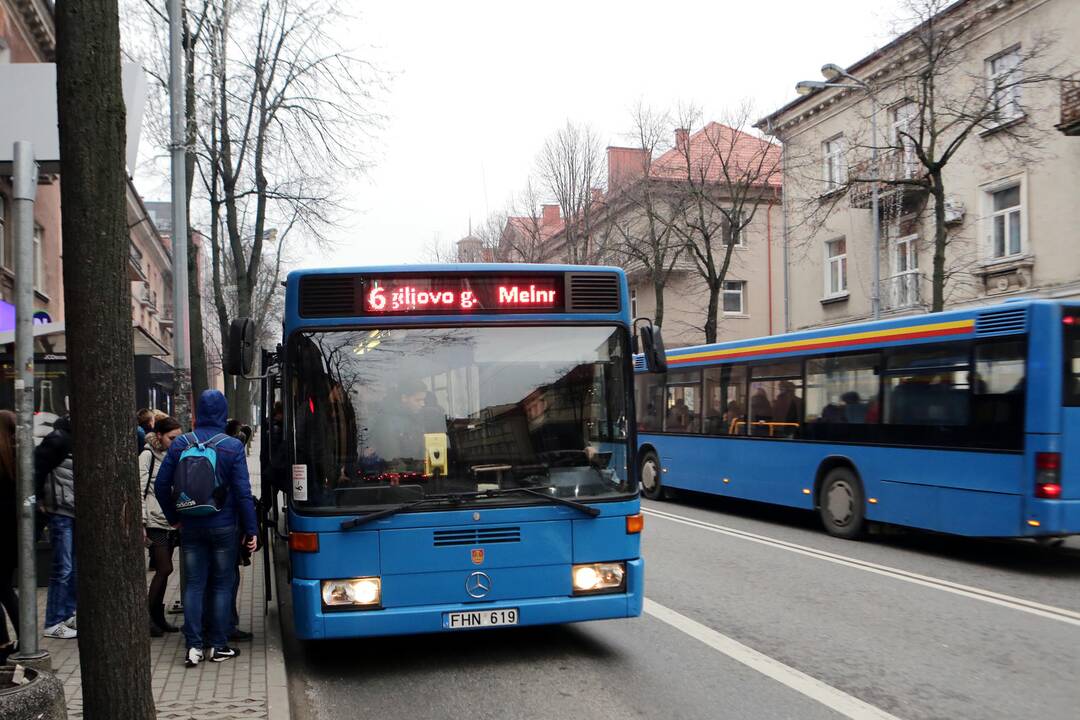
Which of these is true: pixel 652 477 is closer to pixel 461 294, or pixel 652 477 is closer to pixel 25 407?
pixel 461 294

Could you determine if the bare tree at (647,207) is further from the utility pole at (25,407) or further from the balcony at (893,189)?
the utility pole at (25,407)

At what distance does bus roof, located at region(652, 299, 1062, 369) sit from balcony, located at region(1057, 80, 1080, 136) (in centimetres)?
1005

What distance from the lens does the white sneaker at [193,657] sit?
630 centimetres

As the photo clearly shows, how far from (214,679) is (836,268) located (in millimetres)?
28306

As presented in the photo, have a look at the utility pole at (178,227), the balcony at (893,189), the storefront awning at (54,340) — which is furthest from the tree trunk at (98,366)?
the balcony at (893,189)

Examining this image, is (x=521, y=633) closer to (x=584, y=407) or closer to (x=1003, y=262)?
(x=584, y=407)

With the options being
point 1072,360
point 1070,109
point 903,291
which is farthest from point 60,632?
point 903,291

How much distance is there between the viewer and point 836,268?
31469 millimetres

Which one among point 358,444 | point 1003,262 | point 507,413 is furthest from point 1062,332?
point 1003,262

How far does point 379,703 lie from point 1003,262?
21.5m

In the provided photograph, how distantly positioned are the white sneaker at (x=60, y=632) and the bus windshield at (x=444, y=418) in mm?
2375

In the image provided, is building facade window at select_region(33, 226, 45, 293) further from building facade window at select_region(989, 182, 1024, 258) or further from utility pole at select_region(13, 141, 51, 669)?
building facade window at select_region(989, 182, 1024, 258)

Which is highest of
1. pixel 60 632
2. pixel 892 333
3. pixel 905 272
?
pixel 905 272

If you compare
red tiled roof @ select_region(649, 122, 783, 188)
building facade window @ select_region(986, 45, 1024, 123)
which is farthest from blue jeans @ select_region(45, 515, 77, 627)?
red tiled roof @ select_region(649, 122, 783, 188)
